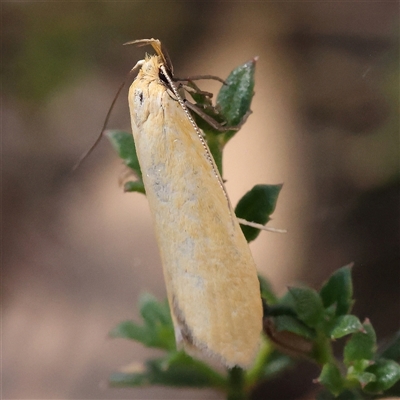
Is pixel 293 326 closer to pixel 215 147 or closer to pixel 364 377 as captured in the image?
pixel 364 377

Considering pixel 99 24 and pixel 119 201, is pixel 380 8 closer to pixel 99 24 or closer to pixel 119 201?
pixel 99 24

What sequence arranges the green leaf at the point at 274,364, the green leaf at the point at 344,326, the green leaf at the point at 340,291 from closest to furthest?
1. the green leaf at the point at 344,326
2. the green leaf at the point at 340,291
3. the green leaf at the point at 274,364

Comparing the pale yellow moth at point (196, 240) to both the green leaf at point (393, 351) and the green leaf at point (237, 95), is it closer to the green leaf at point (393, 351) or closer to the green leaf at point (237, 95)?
the green leaf at point (237, 95)

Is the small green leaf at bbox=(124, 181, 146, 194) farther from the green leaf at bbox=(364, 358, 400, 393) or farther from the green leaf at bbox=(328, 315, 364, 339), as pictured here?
the green leaf at bbox=(364, 358, 400, 393)

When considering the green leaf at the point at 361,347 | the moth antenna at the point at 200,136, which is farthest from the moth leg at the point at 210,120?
the green leaf at the point at 361,347

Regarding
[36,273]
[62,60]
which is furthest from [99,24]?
[36,273]
